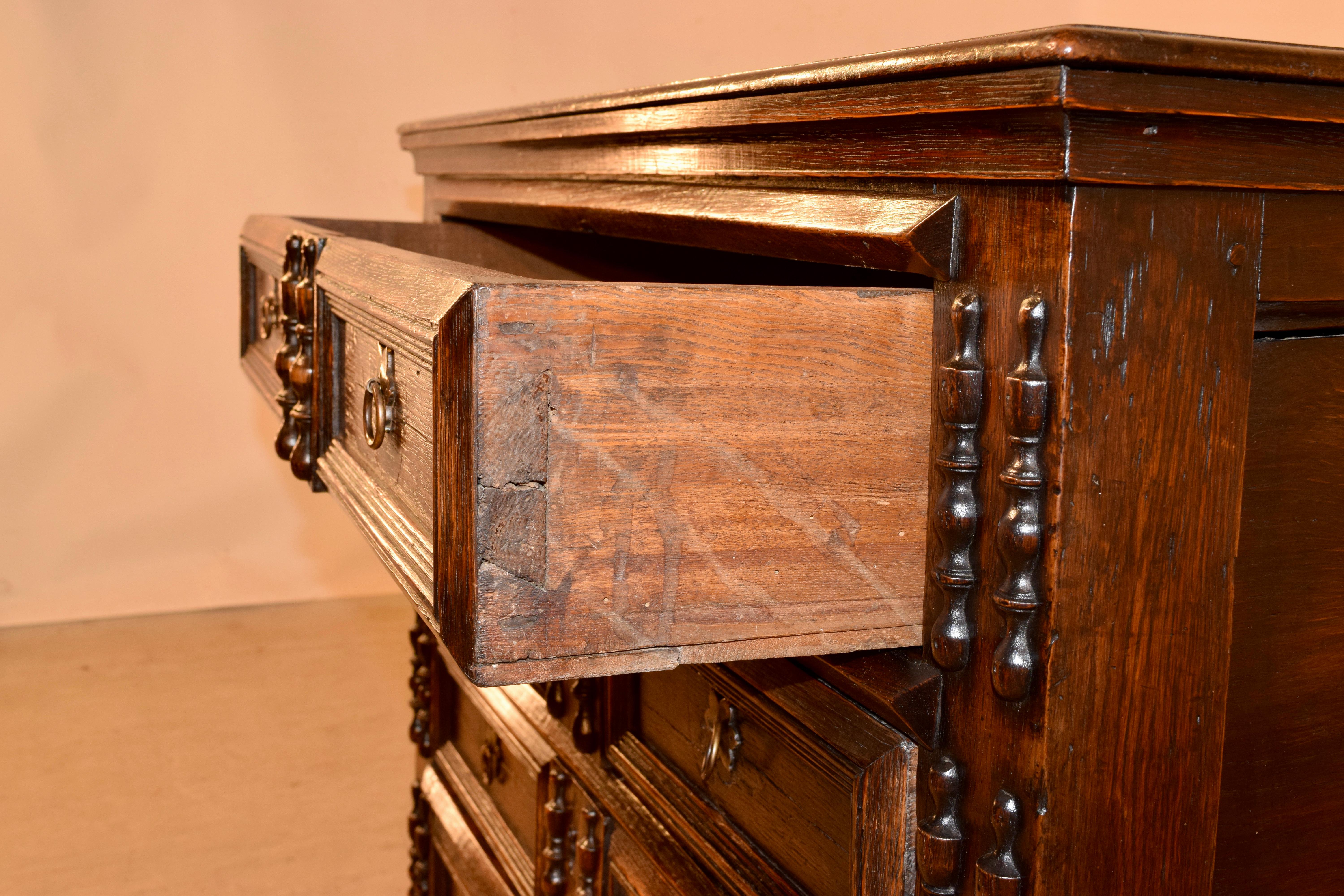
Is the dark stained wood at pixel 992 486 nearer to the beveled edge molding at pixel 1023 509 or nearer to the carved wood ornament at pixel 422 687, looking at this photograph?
the beveled edge molding at pixel 1023 509

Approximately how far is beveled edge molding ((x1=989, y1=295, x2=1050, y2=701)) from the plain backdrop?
2.82 metres

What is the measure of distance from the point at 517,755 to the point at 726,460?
88cm

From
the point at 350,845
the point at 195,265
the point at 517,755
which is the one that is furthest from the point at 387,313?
the point at 195,265

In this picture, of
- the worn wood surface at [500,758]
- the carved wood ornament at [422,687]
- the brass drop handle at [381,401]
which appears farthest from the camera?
the carved wood ornament at [422,687]

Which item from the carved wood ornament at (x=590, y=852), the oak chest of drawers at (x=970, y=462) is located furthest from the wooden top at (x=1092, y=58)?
the carved wood ornament at (x=590, y=852)

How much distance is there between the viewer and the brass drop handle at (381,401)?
773 mm

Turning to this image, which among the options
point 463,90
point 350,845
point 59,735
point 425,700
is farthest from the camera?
point 463,90

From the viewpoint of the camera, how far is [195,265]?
11.5 feet

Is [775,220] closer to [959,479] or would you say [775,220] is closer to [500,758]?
[959,479]

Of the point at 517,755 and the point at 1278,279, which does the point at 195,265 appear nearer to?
the point at 517,755

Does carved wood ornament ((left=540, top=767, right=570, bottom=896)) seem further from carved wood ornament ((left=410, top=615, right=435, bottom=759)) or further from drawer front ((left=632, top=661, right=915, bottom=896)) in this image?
carved wood ornament ((left=410, top=615, right=435, bottom=759))

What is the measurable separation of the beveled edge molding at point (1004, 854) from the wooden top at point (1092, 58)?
1.23ft

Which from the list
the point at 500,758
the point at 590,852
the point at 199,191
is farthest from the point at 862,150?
the point at 199,191

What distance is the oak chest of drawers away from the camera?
0.60 meters
